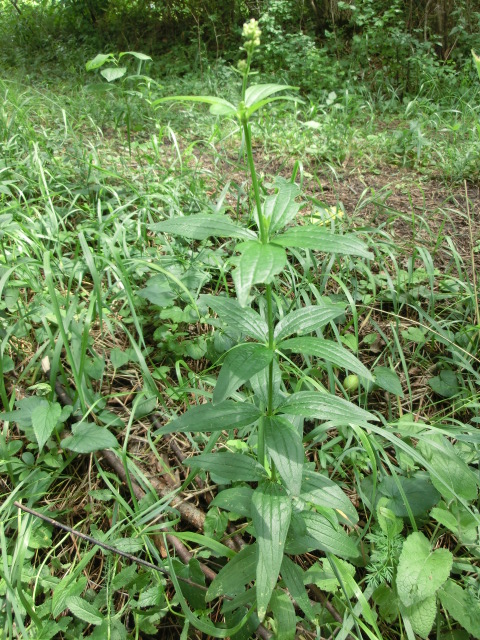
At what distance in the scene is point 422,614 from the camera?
1.07m

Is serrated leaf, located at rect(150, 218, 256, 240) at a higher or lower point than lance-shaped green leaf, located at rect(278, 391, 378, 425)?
higher

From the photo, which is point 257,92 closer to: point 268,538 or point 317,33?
point 268,538

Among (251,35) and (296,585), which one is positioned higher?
(251,35)

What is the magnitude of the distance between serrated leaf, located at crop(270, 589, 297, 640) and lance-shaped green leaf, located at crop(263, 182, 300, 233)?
2.82ft

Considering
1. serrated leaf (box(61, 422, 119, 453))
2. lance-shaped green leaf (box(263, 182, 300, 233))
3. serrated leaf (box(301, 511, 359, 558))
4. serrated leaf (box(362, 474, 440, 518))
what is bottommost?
serrated leaf (box(362, 474, 440, 518))

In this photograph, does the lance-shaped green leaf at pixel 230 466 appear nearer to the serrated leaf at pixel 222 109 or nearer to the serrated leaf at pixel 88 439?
the serrated leaf at pixel 88 439

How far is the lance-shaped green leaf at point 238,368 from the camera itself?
2.79 feet

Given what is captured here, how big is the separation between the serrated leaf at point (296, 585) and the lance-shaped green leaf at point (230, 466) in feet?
0.69

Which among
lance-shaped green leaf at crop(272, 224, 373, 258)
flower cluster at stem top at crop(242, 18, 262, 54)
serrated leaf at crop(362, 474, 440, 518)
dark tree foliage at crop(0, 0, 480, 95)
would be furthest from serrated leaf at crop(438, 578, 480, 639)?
dark tree foliage at crop(0, 0, 480, 95)

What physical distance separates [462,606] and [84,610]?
36.7 inches

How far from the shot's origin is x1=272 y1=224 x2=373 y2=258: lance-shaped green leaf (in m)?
0.79

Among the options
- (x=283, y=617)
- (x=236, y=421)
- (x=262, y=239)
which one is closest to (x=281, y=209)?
(x=262, y=239)

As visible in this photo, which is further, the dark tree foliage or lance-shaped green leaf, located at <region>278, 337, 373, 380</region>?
the dark tree foliage

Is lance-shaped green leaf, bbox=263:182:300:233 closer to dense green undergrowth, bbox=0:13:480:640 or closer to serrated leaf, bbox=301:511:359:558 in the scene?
dense green undergrowth, bbox=0:13:480:640
